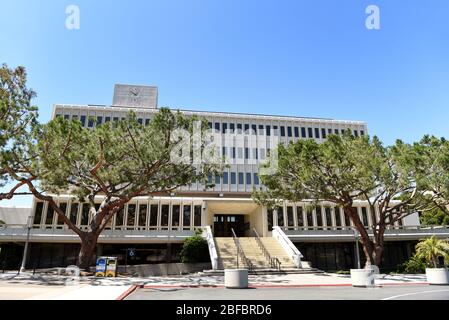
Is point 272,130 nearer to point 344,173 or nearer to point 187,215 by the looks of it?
point 187,215

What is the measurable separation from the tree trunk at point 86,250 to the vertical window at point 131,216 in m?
9.81

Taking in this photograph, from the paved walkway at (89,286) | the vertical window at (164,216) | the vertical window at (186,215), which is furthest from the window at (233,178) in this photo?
the paved walkway at (89,286)

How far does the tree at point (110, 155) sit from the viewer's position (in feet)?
62.1

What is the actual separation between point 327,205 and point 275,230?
710cm

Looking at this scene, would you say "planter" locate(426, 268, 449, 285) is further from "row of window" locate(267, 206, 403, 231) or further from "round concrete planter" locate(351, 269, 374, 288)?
"row of window" locate(267, 206, 403, 231)

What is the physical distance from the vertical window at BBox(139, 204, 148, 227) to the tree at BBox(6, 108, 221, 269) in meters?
9.56

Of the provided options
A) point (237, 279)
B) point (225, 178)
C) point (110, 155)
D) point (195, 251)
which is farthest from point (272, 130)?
point (237, 279)

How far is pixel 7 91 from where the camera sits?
19.7 meters

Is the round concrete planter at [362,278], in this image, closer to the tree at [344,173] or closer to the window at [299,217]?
the tree at [344,173]

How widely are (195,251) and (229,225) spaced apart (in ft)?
44.4

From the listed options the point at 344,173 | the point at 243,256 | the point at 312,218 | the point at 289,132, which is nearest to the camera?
the point at 344,173

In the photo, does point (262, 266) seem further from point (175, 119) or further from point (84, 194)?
point (84, 194)

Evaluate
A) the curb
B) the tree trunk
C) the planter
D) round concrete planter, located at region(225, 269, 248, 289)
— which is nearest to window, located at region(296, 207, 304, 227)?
the planter

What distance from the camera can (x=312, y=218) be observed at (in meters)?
32.8
